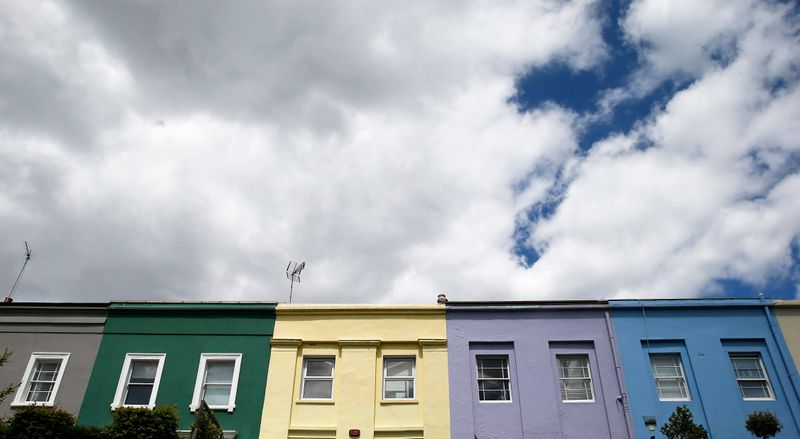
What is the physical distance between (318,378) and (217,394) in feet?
10.9

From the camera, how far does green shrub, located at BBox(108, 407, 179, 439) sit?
14820 mm

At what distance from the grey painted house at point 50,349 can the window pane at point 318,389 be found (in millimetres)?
7337

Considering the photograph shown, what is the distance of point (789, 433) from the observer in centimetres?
1748

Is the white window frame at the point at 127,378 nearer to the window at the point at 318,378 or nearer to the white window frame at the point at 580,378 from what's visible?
the window at the point at 318,378

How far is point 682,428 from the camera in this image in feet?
52.3

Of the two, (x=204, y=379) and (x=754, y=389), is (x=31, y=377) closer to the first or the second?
(x=204, y=379)

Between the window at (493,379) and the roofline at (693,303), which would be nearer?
the window at (493,379)

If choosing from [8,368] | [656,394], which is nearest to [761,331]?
[656,394]

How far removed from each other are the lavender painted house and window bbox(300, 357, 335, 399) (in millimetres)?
4087

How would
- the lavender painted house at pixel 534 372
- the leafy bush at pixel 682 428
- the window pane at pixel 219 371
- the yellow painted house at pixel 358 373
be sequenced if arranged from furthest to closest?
the window pane at pixel 219 371
the yellow painted house at pixel 358 373
the lavender painted house at pixel 534 372
the leafy bush at pixel 682 428

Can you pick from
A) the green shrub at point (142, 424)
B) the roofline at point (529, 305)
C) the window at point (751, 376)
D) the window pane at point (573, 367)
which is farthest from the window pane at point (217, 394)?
the window at point (751, 376)

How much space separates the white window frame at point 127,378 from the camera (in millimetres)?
18219

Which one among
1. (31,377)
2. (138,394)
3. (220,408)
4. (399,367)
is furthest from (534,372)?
(31,377)

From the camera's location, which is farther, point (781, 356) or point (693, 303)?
point (693, 303)
